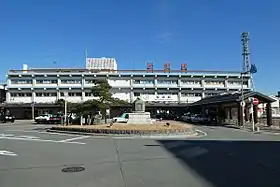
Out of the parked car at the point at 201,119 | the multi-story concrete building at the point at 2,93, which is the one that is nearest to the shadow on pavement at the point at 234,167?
the parked car at the point at 201,119

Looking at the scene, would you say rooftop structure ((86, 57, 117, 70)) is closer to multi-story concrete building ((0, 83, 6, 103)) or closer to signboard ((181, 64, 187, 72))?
signboard ((181, 64, 187, 72))

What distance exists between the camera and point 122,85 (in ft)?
251

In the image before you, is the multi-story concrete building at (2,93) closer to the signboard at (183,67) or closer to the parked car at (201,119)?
the signboard at (183,67)

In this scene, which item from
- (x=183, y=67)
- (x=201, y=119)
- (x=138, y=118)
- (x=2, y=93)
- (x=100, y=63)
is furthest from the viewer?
(x=100, y=63)

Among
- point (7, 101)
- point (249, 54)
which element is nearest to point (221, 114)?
point (249, 54)

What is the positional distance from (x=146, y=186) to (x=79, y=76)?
71.2 m

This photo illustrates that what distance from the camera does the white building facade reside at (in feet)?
244

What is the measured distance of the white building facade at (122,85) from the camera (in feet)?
244

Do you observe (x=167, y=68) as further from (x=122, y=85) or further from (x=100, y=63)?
(x=100, y=63)

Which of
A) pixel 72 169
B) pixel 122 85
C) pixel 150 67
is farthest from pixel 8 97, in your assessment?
pixel 72 169

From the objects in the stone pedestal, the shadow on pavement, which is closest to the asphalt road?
the shadow on pavement

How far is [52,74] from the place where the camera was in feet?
246

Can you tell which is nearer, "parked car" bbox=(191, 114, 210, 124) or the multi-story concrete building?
"parked car" bbox=(191, 114, 210, 124)

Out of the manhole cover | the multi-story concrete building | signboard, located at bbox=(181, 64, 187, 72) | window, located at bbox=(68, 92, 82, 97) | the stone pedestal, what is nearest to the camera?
the manhole cover
